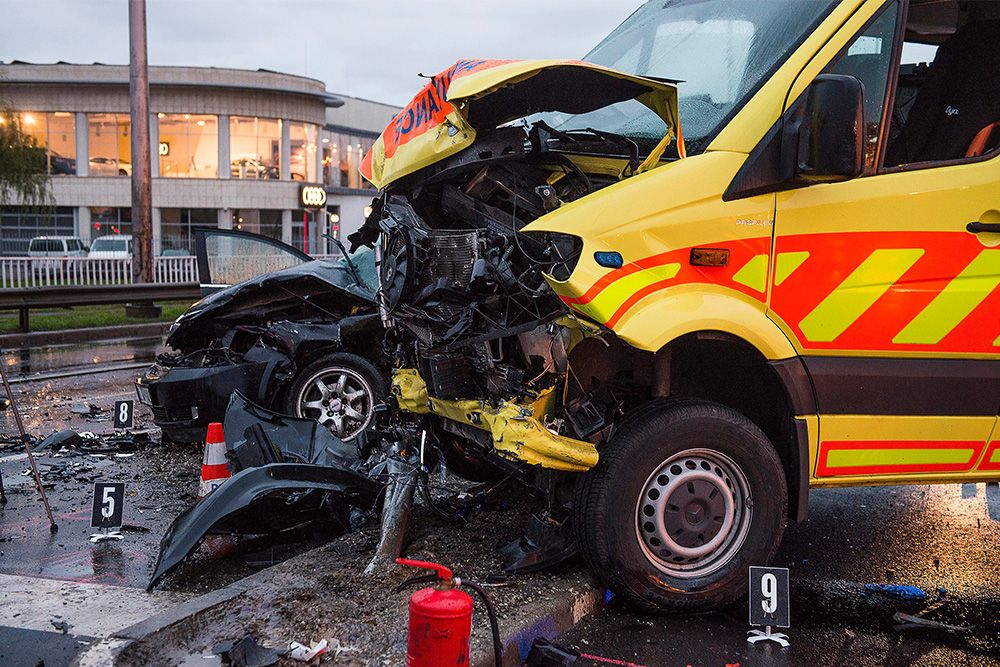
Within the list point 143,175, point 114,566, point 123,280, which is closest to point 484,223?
point 114,566

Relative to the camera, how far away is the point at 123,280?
20.2 metres

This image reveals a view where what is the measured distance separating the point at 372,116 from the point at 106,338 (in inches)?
1750

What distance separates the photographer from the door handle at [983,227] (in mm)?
3971

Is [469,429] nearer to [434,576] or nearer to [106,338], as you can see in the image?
[434,576]

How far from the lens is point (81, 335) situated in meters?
14.6

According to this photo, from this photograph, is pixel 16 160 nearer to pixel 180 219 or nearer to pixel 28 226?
pixel 180 219

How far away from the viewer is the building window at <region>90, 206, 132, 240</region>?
150 feet

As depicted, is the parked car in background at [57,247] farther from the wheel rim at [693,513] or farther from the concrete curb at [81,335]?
the wheel rim at [693,513]

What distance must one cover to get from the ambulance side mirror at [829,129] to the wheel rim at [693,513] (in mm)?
1237

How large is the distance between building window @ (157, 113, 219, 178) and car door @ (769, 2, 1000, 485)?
45620 millimetres

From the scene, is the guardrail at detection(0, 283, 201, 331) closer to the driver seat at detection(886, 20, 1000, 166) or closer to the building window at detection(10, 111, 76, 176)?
the driver seat at detection(886, 20, 1000, 166)

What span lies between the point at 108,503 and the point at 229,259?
114 inches

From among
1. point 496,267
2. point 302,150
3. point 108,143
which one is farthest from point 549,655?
point 302,150

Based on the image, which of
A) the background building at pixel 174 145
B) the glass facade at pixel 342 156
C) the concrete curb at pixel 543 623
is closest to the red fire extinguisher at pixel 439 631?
the concrete curb at pixel 543 623
